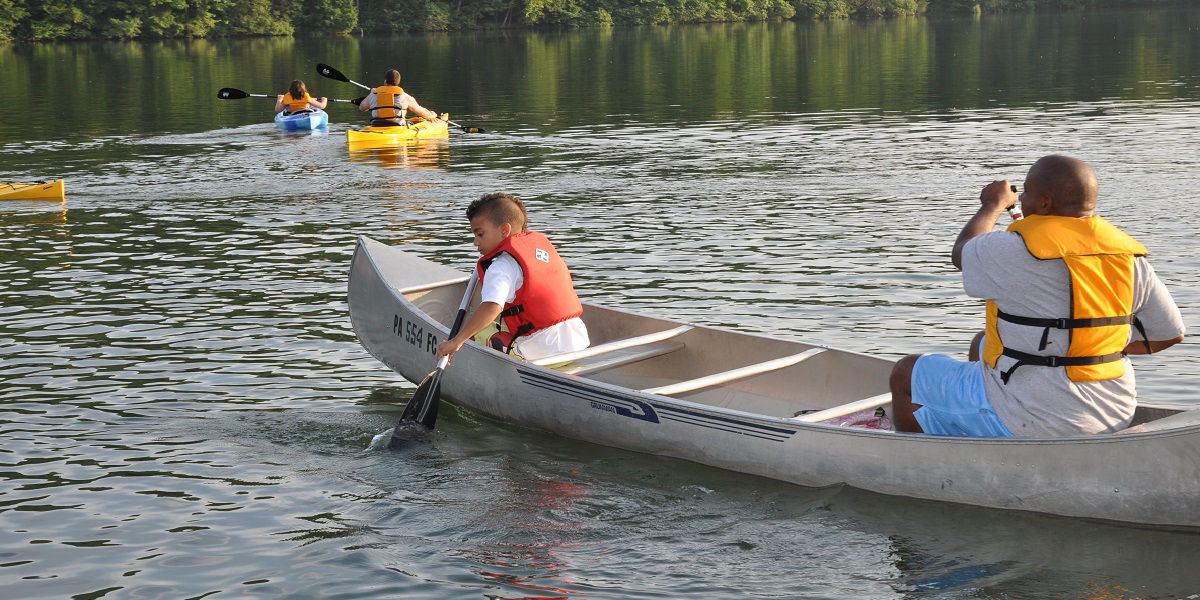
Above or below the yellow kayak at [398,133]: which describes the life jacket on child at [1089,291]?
below

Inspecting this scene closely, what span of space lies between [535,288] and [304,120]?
1834 centimetres

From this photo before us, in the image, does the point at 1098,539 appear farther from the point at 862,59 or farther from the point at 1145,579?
the point at 862,59

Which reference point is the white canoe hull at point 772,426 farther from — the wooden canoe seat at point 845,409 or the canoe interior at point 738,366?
the wooden canoe seat at point 845,409

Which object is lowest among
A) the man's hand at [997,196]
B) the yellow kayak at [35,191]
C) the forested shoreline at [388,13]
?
the yellow kayak at [35,191]

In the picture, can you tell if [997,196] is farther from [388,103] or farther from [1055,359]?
[388,103]

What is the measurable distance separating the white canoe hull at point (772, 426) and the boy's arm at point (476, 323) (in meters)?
0.33

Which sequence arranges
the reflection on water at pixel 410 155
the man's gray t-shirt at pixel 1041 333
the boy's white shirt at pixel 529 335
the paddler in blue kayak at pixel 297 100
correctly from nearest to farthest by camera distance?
the man's gray t-shirt at pixel 1041 333
the boy's white shirt at pixel 529 335
the reflection on water at pixel 410 155
the paddler in blue kayak at pixel 297 100

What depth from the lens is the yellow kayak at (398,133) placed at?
23.2 meters

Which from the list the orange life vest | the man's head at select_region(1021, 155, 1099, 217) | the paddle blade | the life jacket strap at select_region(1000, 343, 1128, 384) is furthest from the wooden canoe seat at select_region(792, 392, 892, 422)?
the orange life vest

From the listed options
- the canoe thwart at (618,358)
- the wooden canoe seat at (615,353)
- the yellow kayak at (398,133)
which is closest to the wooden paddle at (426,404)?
the wooden canoe seat at (615,353)

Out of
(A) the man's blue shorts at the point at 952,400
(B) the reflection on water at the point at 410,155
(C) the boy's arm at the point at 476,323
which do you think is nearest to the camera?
(A) the man's blue shorts at the point at 952,400

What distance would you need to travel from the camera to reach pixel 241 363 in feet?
32.2

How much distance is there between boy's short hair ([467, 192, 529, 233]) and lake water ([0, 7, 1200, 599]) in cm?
130

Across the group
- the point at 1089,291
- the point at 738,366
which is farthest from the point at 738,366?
the point at 1089,291
